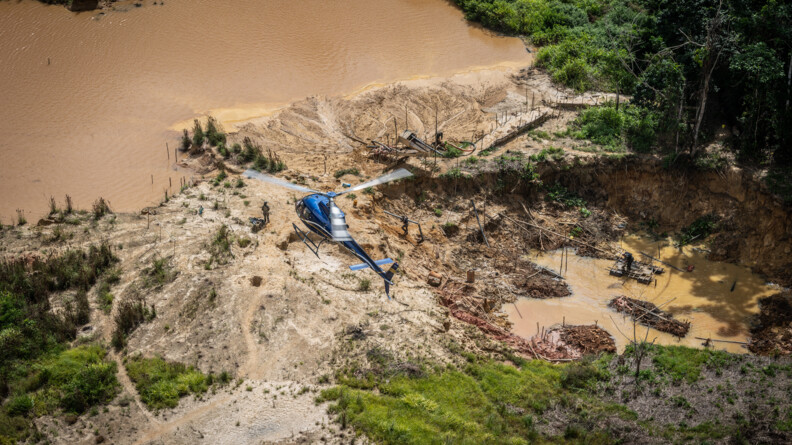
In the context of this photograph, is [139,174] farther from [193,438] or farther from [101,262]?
[193,438]

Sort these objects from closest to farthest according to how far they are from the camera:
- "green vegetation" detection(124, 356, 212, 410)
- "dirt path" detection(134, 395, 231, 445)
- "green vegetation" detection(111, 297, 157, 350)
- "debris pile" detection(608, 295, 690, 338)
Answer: "dirt path" detection(134, 395, 231, 445) < "green vegetation" detection(124, 356, 212, 410) < "green vegetation" detection(111, 297, 157, 350) < "debris pile" detection(608, 295, 690, 338)

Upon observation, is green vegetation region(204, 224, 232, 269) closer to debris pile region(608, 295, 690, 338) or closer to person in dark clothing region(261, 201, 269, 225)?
person in dark clothing region(261, 201, 269, 225)

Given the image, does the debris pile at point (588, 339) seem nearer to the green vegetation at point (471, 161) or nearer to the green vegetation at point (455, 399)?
the green vegetation at point (455, 399)

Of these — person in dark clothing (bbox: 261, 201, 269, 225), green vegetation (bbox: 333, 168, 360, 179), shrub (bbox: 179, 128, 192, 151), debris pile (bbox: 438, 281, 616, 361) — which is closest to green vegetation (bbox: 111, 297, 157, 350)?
person in dark clothing (bbox: 261, 201, 269, 225)

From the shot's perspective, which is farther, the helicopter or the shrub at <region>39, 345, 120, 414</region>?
the helicopter

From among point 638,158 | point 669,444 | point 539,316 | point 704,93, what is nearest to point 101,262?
point 539,316

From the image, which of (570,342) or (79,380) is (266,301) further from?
(570,342)

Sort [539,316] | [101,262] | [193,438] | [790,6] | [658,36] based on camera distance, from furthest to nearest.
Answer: [658,36]
[790,6]
[539,316]
[101,262]
[193,438]
